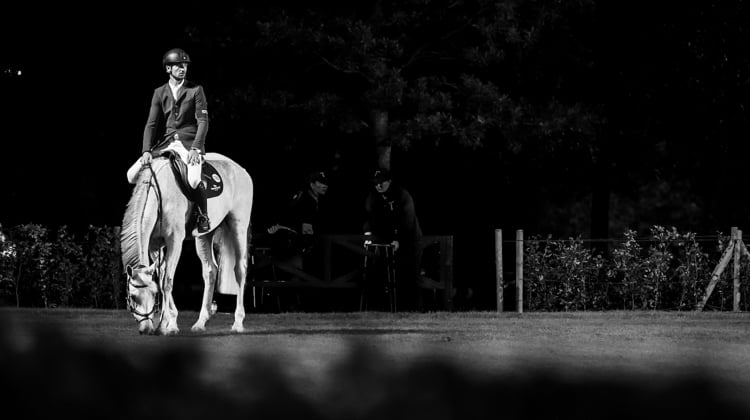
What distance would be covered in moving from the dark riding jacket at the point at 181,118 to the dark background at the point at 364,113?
12.8 meters

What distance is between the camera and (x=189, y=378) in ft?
10.9

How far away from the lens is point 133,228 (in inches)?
545

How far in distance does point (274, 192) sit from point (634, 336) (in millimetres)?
17135

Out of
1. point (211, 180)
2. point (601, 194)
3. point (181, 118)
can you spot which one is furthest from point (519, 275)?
point (601, 194)

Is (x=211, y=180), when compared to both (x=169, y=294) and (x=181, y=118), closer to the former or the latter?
(x=181, y=118)

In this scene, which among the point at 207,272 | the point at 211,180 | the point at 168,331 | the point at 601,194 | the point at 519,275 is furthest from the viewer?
the point at 601,194

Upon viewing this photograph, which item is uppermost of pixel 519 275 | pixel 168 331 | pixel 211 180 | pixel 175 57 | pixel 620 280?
pixel 175 57

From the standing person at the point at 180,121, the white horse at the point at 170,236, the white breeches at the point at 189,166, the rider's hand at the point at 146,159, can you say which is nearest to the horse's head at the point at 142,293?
the white horse at the point at 170,236

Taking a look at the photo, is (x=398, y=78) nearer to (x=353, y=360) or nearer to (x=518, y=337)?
(x=518, y=337)

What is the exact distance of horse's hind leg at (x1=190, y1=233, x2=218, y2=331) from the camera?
15.4 metres

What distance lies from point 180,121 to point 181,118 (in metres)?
0.03

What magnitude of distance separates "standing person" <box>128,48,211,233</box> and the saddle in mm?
49

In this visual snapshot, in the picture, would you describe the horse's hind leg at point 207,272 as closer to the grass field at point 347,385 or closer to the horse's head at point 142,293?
the horse's head at point 142,293

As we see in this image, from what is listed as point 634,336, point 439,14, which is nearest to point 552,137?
point 439,14
